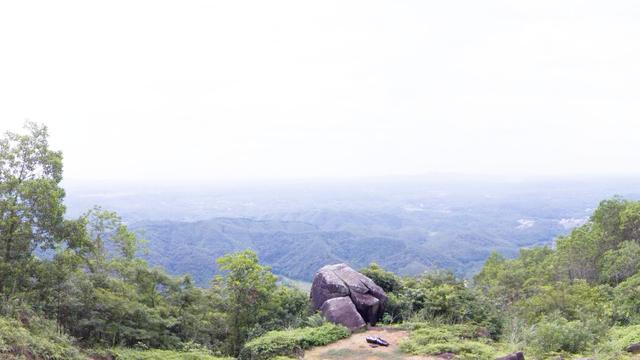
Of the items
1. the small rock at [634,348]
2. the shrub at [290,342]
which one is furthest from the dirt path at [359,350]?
the small rock at [634,348]

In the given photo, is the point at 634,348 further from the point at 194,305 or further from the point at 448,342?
the point at 194,305

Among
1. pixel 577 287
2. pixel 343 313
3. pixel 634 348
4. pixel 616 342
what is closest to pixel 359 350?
pixel 343 313

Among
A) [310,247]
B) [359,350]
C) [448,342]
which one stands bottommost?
[310,247]

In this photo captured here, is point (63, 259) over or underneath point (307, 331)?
over

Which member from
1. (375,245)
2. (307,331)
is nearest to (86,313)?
(307,331)

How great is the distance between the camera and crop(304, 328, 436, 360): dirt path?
41.7 ft

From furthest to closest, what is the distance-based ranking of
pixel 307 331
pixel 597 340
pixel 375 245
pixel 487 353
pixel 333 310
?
pixel 375 245
pixel 333 310
pixel 307 331
pixel 597 340
pixel 487 353

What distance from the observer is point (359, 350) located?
13.4m

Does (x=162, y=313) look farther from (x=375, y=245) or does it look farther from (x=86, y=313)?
(x=375, y=245)

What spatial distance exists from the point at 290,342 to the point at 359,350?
6.59 feet

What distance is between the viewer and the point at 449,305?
16500mm

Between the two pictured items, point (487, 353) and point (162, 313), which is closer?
point (487, 353)

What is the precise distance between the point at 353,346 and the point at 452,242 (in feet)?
541

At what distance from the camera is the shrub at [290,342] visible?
1352 centimetres
